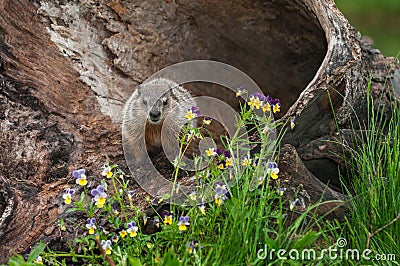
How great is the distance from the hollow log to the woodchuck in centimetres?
10

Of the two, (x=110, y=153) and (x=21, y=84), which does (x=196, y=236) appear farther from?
(x=21, y=84)

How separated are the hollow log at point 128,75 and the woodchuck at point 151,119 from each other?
103mm

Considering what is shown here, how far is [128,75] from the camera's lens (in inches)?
163

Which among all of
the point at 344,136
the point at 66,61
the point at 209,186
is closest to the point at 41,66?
the point at 66,61

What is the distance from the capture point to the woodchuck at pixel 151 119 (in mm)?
3793

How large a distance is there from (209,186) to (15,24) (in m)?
1.70

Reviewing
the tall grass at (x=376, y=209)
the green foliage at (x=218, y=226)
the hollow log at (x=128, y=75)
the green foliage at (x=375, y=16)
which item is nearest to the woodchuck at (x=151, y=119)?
the hollow log at (x=128, y=75)

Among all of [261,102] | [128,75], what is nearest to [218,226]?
[261,102]

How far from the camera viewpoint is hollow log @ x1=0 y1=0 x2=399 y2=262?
3164 millimetres

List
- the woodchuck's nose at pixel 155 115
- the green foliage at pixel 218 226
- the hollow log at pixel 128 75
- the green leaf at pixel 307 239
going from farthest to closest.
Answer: the woodchuck's nose at pixel 155 115 < the hollow log at pixel 128 75 < the green foliage at pixel 218 226 < the green leaf at pixel 307 239

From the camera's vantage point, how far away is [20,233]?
3.01 meters

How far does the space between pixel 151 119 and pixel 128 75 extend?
0.50 metres

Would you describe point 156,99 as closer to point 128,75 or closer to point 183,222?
point 128,75

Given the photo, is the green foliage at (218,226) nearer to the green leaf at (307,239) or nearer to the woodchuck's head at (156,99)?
the green leaf at (307,239)
